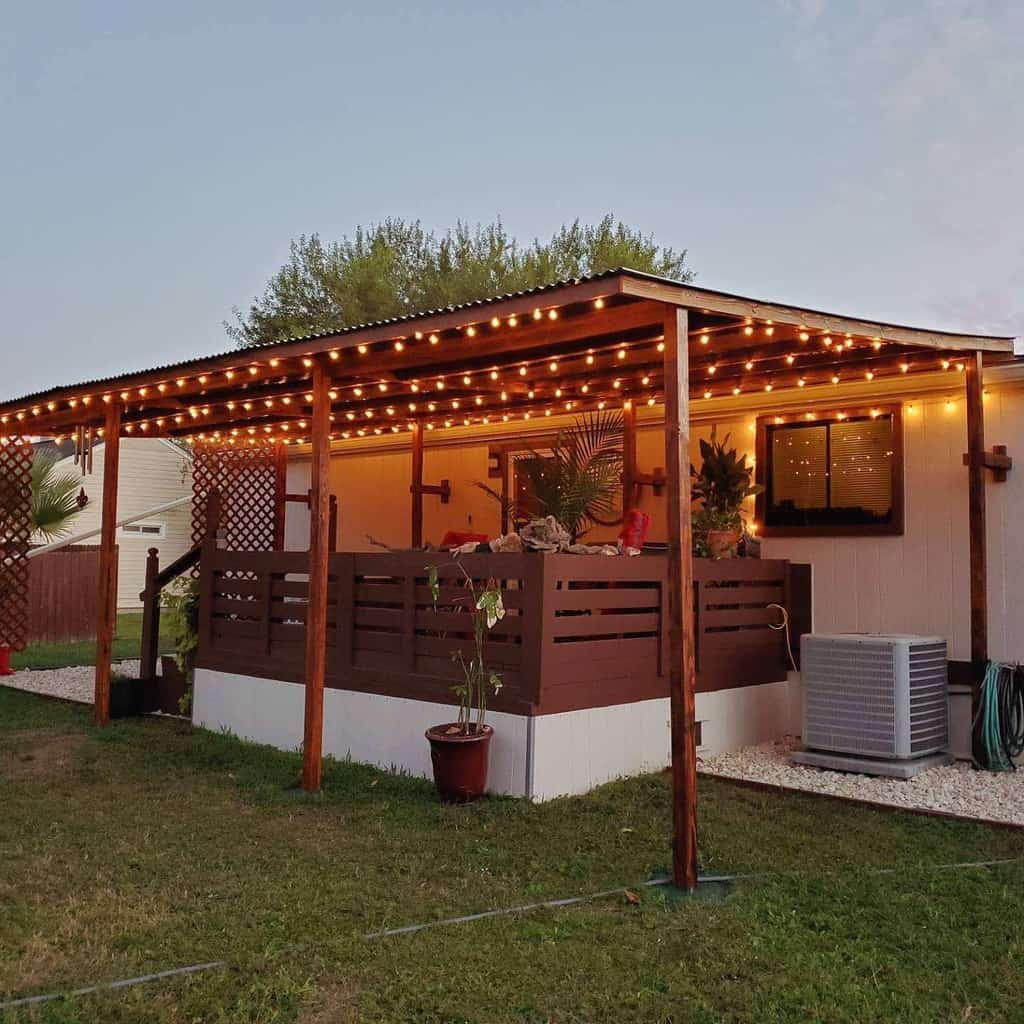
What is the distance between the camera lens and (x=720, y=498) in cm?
695

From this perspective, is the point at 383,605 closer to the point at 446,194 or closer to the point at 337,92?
the point at 337,92

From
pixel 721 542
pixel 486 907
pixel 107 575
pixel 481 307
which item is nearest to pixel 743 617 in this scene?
pixel 721 542

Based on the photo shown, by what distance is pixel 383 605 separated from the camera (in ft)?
21.0

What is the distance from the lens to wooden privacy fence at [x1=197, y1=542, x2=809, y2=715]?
206 inches

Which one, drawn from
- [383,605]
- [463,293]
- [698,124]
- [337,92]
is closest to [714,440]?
[383,605]

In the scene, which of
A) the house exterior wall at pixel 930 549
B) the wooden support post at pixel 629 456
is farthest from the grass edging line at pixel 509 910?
the wooden support post at pixel 629 456

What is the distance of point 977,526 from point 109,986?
514 cm

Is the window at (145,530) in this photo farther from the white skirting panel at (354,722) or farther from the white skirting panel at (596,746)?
the white skirting panel at (596,746)

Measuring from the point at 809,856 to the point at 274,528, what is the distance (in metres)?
7.25

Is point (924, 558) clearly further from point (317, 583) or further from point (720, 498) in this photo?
point (317, 583)

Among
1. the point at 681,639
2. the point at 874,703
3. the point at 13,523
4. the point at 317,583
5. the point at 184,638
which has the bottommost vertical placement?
the point at 874,703

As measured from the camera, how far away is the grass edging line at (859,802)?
4.59 meters

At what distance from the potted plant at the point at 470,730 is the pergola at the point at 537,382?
0.76 meters

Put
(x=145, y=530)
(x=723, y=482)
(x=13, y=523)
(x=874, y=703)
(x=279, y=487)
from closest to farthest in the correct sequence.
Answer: (x=874, y=703)
(x=723, y=482)
(x=279, y=487)
(x=13, y=523)
(x=145, y=530)
